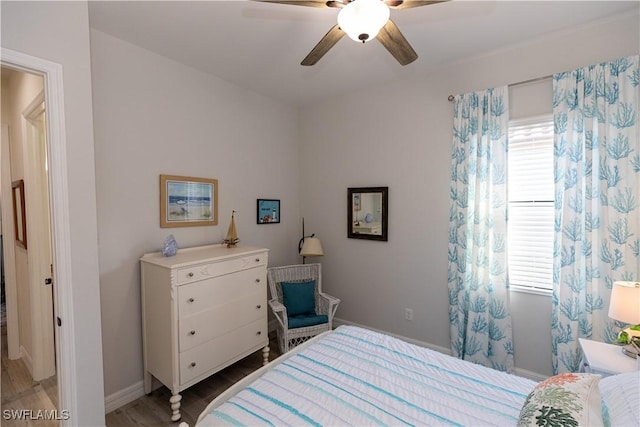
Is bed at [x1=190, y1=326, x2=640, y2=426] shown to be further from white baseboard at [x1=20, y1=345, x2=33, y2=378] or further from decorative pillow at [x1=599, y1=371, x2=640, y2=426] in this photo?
white baseboard at [x1=20, y1=345, x2=33, y2=378]

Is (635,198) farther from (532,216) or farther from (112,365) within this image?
(112,365)

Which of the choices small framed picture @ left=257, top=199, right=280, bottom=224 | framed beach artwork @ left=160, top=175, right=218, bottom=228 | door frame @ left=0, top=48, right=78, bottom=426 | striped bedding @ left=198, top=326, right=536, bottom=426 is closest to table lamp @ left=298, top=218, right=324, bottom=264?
small framed picture @ left=257, top=199, right=280, bottom=224

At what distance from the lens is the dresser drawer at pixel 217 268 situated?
211cm

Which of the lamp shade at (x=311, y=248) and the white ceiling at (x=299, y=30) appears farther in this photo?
the lamp shade at (x=311, y=248)

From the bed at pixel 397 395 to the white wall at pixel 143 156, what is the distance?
1.40 metres

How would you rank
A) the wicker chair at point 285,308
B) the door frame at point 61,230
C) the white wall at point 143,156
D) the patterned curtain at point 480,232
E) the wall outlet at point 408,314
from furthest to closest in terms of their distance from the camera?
the wall outlet at point 408,314 → the wicker chair at point 285,308 → the patterned curtain at point 480,232 → the white wall at point 143,156 → the door frame at point 61,230

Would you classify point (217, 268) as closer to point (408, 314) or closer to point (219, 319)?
point (219, 319)

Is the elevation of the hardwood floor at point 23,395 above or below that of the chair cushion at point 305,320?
below

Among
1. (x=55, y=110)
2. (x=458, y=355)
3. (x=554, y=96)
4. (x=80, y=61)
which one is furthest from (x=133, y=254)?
(x=554, y=96)

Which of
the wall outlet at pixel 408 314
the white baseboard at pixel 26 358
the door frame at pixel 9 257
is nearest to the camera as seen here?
the white baseboard at pixel 26 358

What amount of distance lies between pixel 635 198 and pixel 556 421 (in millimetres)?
1870

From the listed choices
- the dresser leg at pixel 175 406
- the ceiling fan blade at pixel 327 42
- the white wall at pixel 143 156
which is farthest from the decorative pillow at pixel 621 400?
the white wall at pixel 143 156

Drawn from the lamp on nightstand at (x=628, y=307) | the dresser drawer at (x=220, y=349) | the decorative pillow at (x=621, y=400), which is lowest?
the dresser drawer at (x=220, y=349)

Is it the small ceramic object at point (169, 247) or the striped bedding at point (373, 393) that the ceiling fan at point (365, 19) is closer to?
the striped bedding at point (373, 393)
